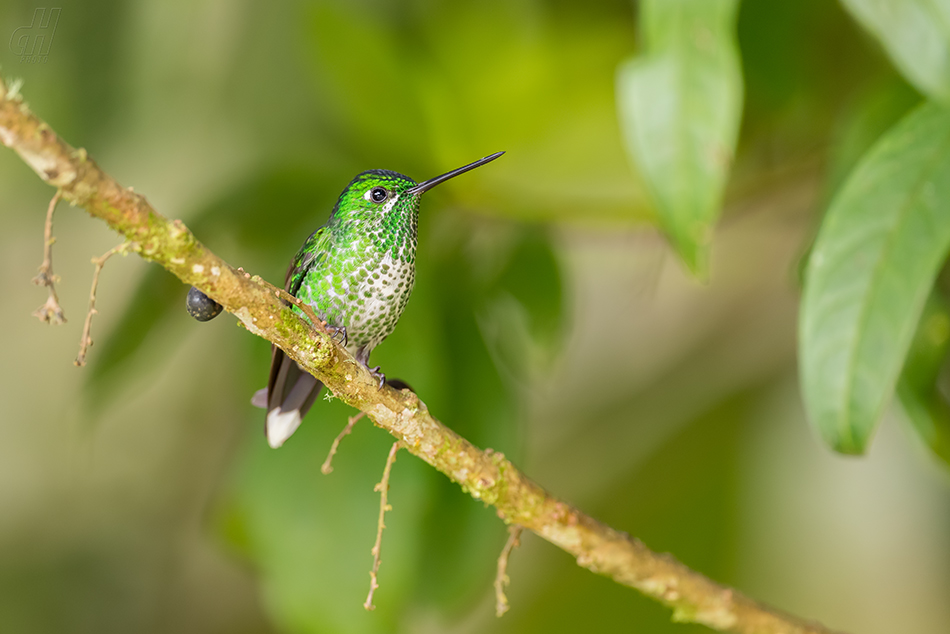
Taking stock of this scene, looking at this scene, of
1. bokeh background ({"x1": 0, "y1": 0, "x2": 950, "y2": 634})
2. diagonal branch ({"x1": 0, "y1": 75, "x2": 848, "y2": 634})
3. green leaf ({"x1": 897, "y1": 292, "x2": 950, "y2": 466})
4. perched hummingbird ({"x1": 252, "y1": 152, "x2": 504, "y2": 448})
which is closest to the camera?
diagonal branch ({"x1": 0, "y1": 75, "x2": 848, "y2": 634})

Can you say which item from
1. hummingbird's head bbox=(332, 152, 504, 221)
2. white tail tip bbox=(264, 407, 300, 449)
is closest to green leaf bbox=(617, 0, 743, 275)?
hummingbird's head bbox=(332, 152, 504, 221)

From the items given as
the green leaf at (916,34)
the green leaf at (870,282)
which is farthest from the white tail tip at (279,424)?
the green leaf at (916,34)

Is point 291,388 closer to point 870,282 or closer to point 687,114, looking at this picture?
point 687,114

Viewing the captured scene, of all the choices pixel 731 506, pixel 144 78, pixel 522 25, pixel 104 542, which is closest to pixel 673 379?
pixel 731 506

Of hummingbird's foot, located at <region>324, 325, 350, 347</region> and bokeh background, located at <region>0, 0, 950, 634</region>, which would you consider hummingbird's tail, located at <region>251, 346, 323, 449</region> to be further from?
bokeh background, located at <region>0, 0, 950, 634</region>

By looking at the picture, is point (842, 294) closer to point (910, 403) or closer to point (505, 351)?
point (910, 403)

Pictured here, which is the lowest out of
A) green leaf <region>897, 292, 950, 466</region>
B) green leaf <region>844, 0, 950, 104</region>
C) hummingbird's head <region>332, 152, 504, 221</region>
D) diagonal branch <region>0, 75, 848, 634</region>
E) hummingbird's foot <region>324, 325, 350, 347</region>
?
diagonal branch <region>0, 75, 848, 634</region>

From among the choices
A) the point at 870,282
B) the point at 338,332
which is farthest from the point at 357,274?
the point at 870,282

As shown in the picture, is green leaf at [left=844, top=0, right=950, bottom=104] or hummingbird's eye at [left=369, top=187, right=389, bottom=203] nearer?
hummingbird's eye at [left=369, top=187, right=389, bottom=203]
